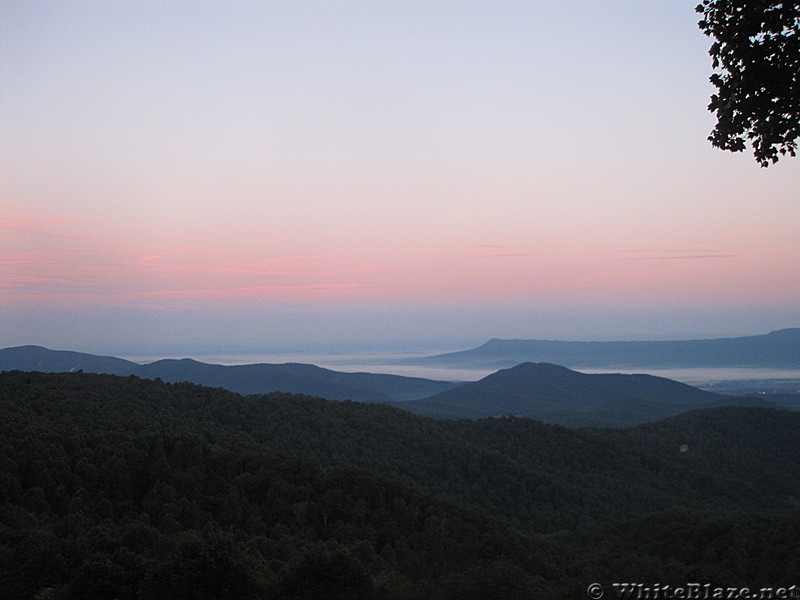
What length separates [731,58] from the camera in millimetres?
8391

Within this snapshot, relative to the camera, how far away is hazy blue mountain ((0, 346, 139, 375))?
181250 millimetres

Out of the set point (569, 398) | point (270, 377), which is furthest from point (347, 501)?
point (270, 377)

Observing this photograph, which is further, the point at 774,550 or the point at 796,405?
the point at 796,405

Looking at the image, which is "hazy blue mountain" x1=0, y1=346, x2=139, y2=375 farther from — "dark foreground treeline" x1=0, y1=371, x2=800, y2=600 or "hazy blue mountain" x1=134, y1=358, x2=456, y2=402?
"dark foreground treeline" x1=0, y1=371, x2=800, y2=600

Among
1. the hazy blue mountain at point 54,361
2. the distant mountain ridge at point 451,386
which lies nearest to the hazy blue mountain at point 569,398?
the distant mountain ridge at point 451,386

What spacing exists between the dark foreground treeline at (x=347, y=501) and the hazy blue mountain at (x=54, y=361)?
137887mm

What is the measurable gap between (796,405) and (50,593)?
419ft

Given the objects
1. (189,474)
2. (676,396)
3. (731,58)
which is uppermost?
(731,58)

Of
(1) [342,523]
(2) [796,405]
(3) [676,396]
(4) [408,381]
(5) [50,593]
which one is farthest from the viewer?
(4) [408,381]

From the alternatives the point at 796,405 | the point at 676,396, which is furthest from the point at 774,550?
the point at 676,396

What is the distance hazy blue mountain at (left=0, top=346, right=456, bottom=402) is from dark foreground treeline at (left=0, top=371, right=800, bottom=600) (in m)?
91.9

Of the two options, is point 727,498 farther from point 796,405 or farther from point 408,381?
point 408,381

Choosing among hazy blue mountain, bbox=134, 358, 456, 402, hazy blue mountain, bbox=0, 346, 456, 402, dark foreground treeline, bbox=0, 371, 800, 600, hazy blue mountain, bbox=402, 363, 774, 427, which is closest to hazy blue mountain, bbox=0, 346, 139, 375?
hazy blue mountain, bbox=0, 346, 456, 402

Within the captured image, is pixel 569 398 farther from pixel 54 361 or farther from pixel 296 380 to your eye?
pixel 54 361
